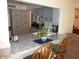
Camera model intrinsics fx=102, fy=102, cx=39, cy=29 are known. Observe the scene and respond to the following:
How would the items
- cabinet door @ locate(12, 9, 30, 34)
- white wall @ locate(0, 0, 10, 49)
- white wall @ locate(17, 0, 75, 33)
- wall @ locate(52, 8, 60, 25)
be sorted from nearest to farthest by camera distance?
white wall @ locate(0, 0, 10, 49) < white wall @ locate(17, 0, 75, 33) < wall @ locate(52, 8, 60, 25) < cabinet door @ locate(12, 9, 30, 34)

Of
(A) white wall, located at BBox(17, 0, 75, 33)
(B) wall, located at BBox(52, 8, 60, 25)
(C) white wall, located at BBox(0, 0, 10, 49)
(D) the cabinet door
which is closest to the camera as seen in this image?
(C) white wall, located at BBox(0, 0, 10, 49)

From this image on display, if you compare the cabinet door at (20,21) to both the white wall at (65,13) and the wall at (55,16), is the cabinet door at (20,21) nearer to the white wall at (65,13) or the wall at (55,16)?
the wall at (55,16)

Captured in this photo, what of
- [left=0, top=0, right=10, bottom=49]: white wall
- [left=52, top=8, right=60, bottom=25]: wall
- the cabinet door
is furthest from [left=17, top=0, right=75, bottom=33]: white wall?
the cabinet door

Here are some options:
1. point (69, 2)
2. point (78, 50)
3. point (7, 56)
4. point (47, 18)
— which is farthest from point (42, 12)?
point (7, 56)

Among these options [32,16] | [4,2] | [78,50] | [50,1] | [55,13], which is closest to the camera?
[4,2]

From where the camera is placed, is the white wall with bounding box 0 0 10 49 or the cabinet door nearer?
the white wall with bounding box 0 0 10 49

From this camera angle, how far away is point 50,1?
2.76 m

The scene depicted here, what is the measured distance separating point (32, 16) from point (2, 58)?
3.73 meters

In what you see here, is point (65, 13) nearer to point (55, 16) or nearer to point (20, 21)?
point (55, 16)

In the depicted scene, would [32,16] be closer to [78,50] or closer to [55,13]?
[55,13]

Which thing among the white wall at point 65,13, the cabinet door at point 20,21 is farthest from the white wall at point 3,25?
the cabinet door at point 20,21

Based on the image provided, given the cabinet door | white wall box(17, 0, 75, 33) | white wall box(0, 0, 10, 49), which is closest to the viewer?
white wall box(0, 0, 10, 49)

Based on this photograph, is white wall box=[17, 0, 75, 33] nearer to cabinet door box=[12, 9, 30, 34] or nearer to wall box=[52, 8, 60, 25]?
→ wall box=[52, 8, 60, 25]

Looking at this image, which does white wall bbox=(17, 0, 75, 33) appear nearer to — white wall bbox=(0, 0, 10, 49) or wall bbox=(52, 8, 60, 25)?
wall bbox=(52, 8, 60, 25)
